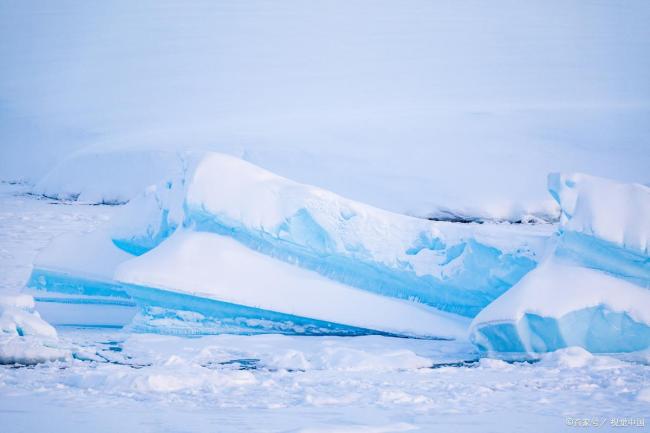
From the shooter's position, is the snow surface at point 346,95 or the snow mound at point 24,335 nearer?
the snow mound at point 24,335

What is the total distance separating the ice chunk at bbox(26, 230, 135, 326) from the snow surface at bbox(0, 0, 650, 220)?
5160mm

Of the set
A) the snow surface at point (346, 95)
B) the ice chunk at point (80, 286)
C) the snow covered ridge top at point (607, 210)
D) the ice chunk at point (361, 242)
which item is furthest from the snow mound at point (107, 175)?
the snow covered ridge top at point (607, 210)

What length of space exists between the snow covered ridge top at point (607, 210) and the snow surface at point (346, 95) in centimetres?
572

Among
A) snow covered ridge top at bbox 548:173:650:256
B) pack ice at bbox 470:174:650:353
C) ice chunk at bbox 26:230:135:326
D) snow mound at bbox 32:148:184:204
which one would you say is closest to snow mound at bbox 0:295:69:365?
ice chunk at bbox 26:230:135:326

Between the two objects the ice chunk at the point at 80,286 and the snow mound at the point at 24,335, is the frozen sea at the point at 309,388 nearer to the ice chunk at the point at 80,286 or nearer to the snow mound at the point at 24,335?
the snow mound at the point at 24,335

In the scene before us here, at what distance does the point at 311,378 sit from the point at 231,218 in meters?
1.39

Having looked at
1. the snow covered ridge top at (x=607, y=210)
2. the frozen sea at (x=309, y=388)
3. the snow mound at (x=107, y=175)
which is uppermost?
the snow covered ridge top at (x=607, y=210)

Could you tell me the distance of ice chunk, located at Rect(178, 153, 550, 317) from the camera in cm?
480

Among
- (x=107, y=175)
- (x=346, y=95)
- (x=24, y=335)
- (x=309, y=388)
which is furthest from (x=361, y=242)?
(x=346, y=95)

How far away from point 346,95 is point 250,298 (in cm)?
1216

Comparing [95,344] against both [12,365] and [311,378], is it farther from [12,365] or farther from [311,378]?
[311,378]

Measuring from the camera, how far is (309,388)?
3441mm

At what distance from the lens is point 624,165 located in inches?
442

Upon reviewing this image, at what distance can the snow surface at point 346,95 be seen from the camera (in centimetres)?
1131
